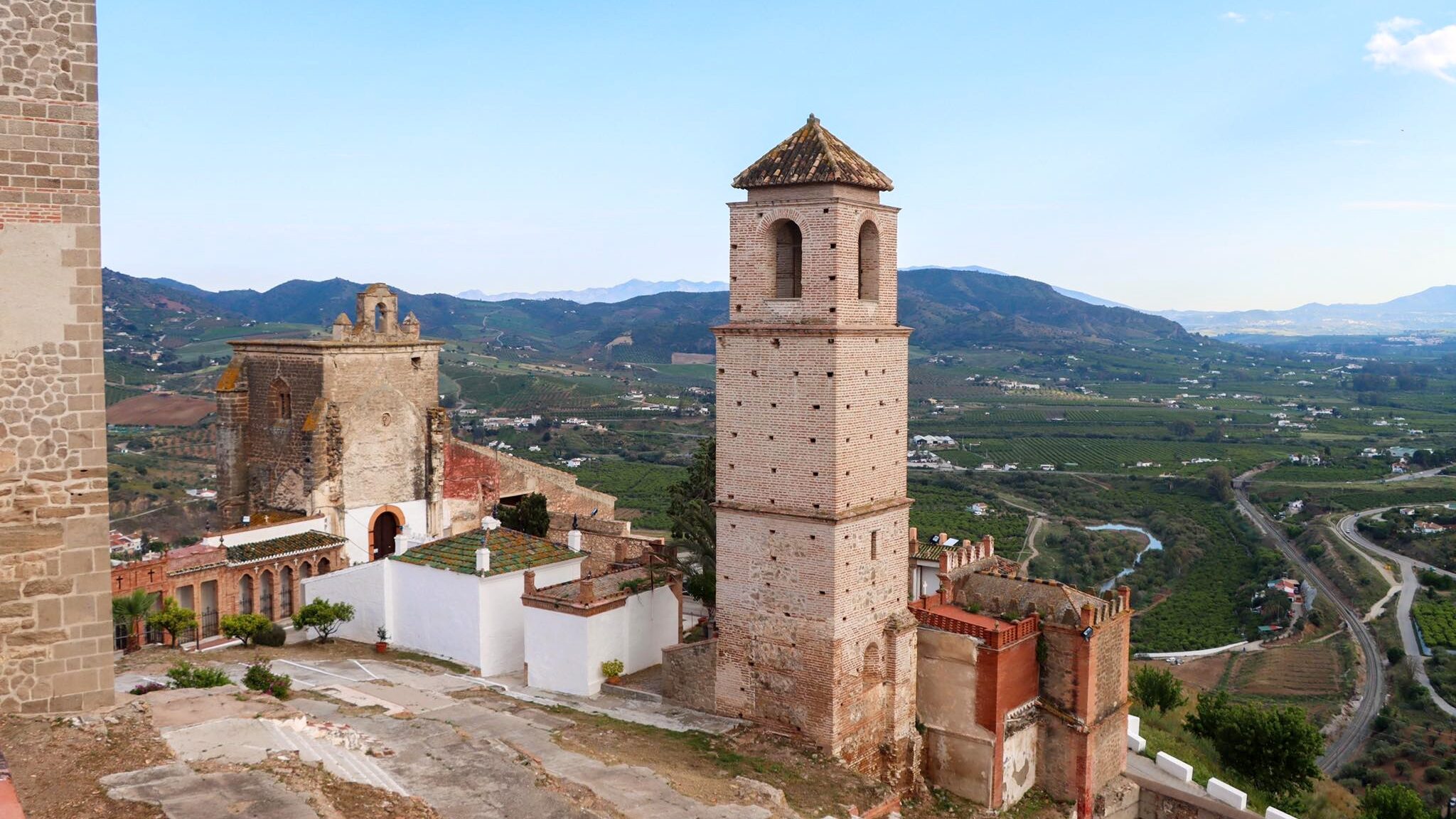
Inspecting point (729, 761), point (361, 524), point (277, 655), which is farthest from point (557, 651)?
point (361, 524)

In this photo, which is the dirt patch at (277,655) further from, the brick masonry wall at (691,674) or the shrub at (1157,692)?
the shrub at (1157,692)

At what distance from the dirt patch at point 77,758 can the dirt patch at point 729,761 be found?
18.2ft

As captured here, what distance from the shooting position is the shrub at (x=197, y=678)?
14.2 metres

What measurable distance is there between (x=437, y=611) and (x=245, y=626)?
3.31 meters

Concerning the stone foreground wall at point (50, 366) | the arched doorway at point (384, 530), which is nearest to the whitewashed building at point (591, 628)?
the arched doorway at point (384, 530)

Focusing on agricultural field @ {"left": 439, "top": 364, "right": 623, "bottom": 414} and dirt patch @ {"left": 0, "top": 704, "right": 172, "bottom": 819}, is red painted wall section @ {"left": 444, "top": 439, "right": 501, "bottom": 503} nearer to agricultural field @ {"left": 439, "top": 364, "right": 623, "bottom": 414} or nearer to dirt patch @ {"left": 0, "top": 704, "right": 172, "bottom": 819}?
dirt patch @ {"left": 0, "top": 704, "right": 172, "bottom": 819}

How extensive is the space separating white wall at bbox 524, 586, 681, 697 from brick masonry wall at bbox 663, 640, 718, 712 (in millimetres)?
1199

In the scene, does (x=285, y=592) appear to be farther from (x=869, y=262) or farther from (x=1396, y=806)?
(x=1396, y=806)

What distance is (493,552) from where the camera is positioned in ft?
63.0

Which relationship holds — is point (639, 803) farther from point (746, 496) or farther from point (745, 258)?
point (745, 258)

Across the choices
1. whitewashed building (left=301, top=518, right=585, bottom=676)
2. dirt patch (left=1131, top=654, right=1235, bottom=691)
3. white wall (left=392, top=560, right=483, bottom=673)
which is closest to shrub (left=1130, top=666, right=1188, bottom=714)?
dirt patch (left=1131, top=654, right=1235, bottom=691)

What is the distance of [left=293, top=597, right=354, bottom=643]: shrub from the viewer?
64.3 feet

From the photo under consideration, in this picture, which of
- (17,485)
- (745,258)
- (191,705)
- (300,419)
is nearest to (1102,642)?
(745,258)

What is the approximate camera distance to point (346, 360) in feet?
76.4
